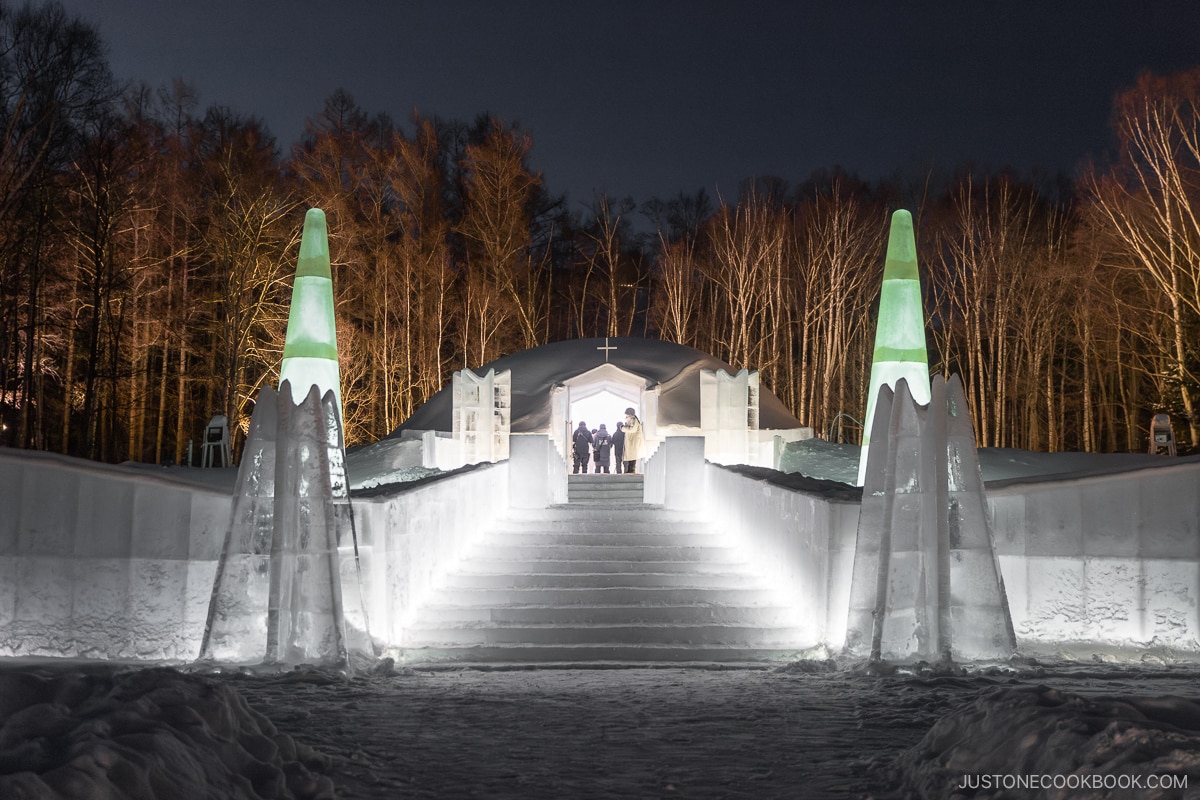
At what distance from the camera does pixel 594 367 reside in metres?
26.3

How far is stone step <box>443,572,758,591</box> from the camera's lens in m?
9.78

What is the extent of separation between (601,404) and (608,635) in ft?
75.4

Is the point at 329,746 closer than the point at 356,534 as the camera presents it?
Yes

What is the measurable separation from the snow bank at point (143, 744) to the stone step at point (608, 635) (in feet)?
11.6

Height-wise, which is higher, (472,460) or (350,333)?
(350,333)

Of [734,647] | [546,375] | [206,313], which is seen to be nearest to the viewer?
[734,647]

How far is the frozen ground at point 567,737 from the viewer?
404 cm

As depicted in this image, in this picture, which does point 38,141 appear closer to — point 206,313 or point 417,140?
point 206,313

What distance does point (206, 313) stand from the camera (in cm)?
3067

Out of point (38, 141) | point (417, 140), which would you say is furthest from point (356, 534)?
point (417, 140)

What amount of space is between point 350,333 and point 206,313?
392 cm

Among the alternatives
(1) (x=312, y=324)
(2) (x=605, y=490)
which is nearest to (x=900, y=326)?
(2) (x=605, y=490)

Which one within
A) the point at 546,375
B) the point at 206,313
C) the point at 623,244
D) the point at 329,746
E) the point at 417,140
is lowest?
the point at 329,746

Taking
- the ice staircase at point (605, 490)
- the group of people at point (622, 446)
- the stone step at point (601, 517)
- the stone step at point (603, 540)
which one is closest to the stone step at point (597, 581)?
A: the stone step at point (603, 540)
